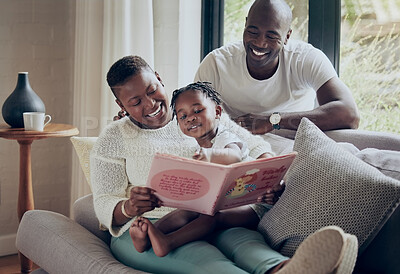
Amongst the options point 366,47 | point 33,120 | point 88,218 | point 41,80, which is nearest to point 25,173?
point 33,120

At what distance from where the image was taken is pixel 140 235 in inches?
53.3

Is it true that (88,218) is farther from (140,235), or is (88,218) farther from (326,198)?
(326,198)

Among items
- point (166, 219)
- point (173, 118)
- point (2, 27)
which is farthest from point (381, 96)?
A: point (2, 27)

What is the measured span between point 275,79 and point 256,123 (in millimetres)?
211

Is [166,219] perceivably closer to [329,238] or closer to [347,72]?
[329,238]

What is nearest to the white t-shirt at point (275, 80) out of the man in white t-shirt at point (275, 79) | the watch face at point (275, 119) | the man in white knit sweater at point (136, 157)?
the man in white t-shirt at point (275, 79)

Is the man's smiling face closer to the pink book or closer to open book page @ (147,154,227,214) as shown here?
the pink book

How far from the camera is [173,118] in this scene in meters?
1.65

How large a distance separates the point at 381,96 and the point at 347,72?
188 mm

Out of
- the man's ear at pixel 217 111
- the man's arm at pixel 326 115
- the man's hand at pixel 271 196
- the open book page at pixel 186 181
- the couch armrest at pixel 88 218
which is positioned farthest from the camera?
the man's arm at pixel 326 115

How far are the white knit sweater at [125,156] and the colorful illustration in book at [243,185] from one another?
0.26 meters

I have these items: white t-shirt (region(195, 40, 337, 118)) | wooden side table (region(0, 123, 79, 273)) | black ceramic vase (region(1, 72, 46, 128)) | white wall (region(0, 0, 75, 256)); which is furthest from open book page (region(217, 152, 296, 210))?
white wall (region(0, 0, 75, 256))

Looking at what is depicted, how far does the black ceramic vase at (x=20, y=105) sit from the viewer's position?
2.45 metres

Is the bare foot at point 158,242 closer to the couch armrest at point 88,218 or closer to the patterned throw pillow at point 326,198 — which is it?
the patterned throw pillow at point 326,198
